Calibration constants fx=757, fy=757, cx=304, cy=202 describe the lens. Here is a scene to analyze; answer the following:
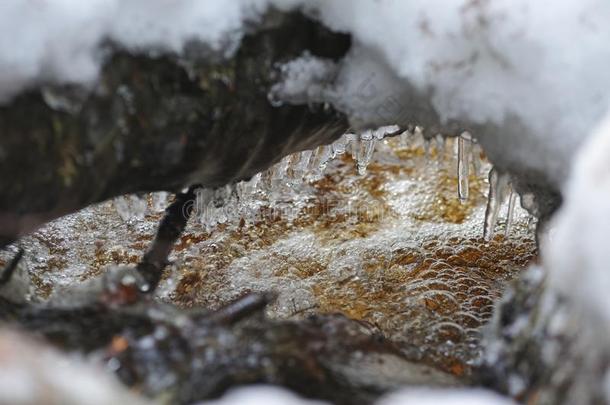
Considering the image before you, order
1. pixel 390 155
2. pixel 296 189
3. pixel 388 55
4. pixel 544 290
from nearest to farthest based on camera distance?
pixel 544 290 < pixel 388 55 < pixel 296 189 < pixel 390 155

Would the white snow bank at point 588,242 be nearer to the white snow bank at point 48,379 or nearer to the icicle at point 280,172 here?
the white snow bank at point 48,379

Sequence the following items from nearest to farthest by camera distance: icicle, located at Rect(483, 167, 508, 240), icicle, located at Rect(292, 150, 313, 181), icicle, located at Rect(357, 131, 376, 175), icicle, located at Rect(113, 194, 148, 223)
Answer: icicle, located at Rect(483, 167, 508, 240), icicle, located at Rect(113, 194, 148, 223), icicle, located at Rect(292, 150, 313, 181), icicle, located at Rect(357, 131, 376, 175)

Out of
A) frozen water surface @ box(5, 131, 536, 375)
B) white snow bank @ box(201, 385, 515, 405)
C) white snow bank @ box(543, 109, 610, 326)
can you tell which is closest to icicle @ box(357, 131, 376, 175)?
frozen water surface @ box(5, 131, 536, 375)

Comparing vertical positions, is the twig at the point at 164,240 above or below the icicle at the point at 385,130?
below

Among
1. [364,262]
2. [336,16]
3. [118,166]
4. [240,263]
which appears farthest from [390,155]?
[118,166]

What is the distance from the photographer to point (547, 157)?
7.64ft

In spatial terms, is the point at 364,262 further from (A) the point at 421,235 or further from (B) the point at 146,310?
(B) the point at 146,310

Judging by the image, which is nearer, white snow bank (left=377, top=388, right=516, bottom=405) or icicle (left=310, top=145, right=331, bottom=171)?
white snow bank (left=377, top=388, right=516, bottom=405)

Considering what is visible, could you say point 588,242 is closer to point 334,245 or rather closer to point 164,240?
point 164,240

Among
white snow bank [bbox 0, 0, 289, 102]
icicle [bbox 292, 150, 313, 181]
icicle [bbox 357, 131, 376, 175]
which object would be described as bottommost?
white snow bank [bbox 0, 0, 289, 102]

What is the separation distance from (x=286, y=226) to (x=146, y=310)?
212 centimetres

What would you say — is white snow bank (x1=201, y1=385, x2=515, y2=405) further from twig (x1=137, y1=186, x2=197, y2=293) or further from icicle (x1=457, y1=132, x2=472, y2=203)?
icicle (x1=457, y1=132, x2=472, y2=203)

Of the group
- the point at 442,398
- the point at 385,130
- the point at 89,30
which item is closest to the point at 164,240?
the point at 89,30

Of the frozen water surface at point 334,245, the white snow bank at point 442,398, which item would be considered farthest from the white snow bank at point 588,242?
the frozen water surface at point 334,245
